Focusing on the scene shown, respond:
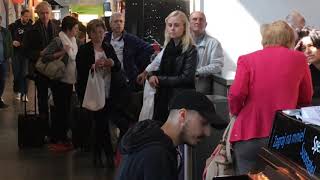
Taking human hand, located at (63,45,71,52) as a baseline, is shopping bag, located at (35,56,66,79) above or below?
below

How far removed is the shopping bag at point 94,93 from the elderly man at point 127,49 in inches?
25.9

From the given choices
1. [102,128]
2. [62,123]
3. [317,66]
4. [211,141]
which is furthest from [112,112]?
[317,66]

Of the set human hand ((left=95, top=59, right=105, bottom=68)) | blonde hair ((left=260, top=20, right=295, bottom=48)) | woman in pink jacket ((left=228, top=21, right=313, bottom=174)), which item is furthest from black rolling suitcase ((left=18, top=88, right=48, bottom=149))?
blonde hair ((left=260, top=20, right=295, bottom=48))

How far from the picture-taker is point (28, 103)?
12.4 metres

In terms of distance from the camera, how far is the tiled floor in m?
6.56

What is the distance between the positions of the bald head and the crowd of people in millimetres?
11

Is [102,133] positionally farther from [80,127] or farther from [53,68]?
[53,68]

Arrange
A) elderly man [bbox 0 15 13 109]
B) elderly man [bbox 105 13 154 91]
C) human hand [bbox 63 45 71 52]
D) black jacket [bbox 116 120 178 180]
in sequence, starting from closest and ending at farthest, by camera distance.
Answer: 1. black jacket [bbox 116 120 178 180]
2. elderly man [bbox 105 13 154 91]
3. human hand [bbox 63 45 71 52]
4. elderly man [bbox 0 15 13 109]

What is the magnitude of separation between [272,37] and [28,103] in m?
9.08

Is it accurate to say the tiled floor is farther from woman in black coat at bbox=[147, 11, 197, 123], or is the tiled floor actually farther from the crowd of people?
woman in black coat at bbox=[147, 11, 197, 123]

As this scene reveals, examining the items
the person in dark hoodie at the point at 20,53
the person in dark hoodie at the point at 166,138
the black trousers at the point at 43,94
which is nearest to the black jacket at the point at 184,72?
the black trousers at the point at 43,94

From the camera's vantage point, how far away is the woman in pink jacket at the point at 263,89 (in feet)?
13.2

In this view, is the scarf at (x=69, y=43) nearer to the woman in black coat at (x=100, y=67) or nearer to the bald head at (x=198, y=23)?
the woman in black coat at (x=100, y=67)

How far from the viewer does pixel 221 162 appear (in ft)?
13.4
